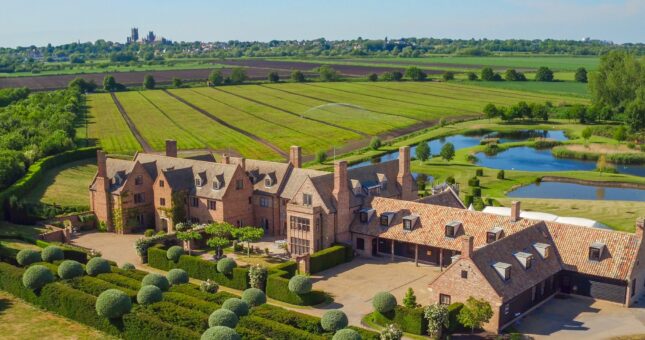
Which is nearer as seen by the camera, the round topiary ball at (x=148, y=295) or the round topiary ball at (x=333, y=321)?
the round topiary ball at (x=333, y=321)

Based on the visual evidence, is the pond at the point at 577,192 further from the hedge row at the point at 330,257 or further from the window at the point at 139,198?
the window at the point at 139,198

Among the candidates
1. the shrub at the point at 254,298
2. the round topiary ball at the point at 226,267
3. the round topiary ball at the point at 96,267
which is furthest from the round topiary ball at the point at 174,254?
the shrub at the point at 254,298

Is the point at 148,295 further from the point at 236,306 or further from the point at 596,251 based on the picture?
the point at 596,251

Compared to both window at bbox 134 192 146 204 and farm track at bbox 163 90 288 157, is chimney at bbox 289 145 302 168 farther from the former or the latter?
farm track at bbox 163 90 288 157

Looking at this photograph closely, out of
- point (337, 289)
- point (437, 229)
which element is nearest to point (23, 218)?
point (337, 289)

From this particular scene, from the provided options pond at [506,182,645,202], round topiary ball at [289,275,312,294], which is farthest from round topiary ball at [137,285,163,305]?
pond at [506,182,645,202]

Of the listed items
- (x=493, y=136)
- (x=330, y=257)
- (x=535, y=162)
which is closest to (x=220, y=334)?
(x=330, y=257)
